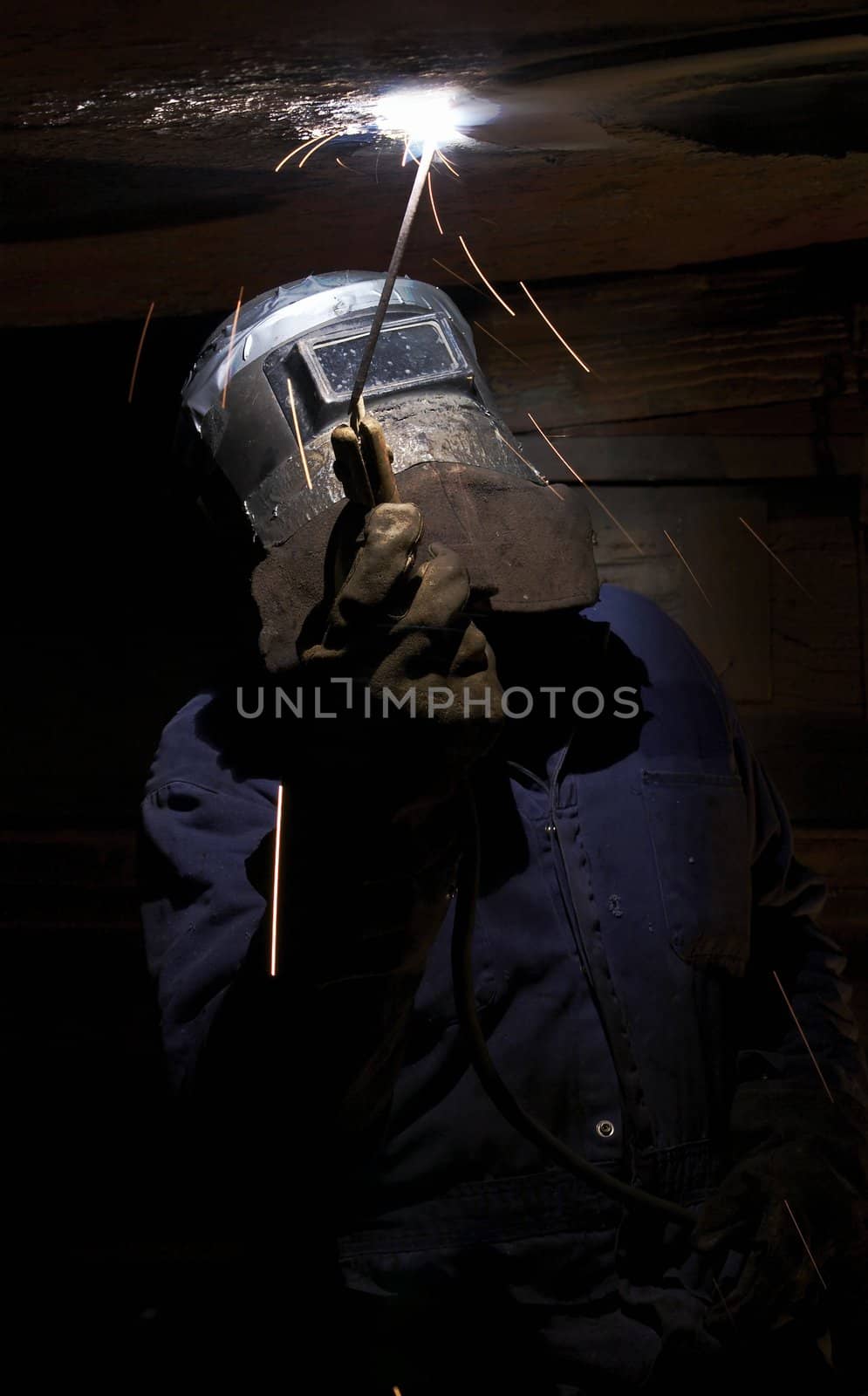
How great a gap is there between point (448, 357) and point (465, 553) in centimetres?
49

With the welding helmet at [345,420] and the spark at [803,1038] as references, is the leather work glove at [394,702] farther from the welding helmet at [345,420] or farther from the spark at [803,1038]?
the spark at [803,1038]

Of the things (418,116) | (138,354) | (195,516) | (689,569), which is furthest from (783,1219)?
(138,354)

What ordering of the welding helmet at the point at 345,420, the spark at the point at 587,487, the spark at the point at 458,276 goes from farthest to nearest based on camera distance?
the spark at the point at 587,487 → the spark at the point at 458,276 → the welding helmet at the point at 345,420

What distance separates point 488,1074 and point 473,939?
0.80ft

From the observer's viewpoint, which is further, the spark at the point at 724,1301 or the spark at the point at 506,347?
the spark at the point at 506,347

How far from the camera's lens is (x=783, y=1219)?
164cm

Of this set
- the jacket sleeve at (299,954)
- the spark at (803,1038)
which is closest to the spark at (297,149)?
the jacket sleeve at (299,954)

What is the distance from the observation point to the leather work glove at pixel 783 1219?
63.1 inches

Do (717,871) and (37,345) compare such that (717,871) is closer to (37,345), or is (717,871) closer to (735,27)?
(735,27)

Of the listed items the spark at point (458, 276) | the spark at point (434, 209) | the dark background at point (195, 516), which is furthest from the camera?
the spark at point (458, 276)

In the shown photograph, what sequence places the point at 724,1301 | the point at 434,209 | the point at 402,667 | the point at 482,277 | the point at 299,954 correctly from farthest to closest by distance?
the point at 482,277 < the point at 434,209 < the point at 724,1301 < the point at 299,954 < the point at 402,667

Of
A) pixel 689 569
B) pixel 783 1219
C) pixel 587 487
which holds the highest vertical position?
pixel 587 487

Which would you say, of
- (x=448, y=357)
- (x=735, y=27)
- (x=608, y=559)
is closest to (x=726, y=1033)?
(x=608, y=559)

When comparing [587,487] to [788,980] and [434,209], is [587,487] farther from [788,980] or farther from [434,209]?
[788,980]
